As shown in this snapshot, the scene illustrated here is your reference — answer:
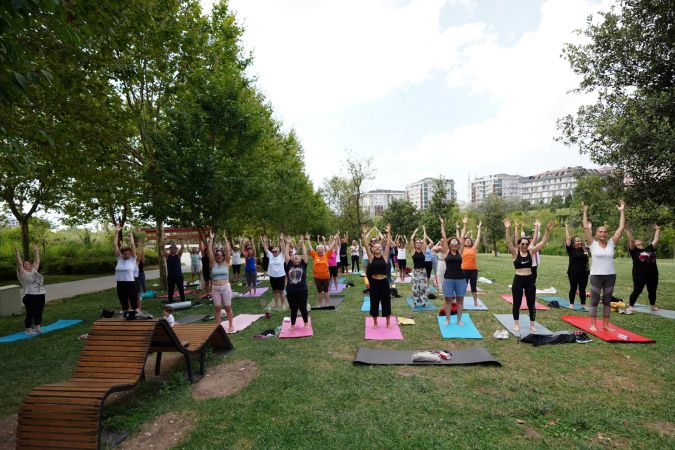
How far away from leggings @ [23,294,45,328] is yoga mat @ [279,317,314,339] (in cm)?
618

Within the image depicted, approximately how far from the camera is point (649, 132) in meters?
8.64

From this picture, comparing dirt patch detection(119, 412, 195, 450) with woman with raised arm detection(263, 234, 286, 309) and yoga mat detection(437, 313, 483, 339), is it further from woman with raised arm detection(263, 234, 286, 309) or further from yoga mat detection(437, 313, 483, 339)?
woman with raised arm detection(263, 234, 286, 309)

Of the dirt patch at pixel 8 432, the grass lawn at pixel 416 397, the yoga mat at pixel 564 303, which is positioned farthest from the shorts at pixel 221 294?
the yoga mat at pixel 564 303

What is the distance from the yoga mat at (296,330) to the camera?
7.96m

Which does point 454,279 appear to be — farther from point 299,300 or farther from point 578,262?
point 578,262

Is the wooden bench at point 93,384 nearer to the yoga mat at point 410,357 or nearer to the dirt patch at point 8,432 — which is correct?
the dirt patch at point 8,432

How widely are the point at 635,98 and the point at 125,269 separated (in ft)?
45.0

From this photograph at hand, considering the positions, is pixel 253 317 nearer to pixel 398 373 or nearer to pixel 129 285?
pixel 129 285

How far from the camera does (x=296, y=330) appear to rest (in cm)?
833

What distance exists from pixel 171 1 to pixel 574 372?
13.2m

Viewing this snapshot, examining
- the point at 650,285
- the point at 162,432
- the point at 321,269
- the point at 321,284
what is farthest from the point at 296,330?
the point at 650,285

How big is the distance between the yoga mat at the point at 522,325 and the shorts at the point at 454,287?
1.22 m

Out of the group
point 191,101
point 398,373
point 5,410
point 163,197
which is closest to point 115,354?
point 5,410

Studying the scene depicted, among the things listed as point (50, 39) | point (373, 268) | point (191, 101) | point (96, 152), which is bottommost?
point (373, 268)
